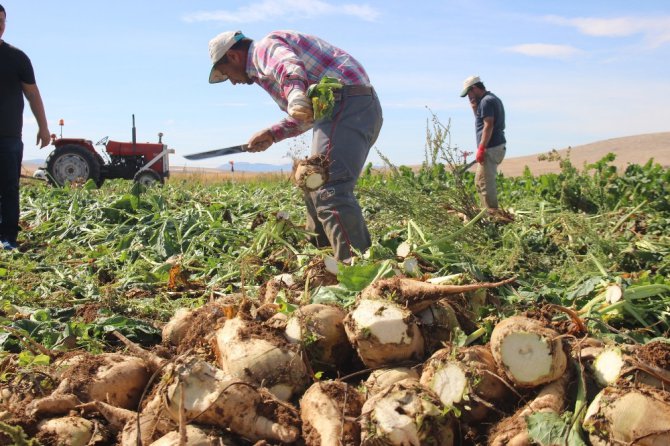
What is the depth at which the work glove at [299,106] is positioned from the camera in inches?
154

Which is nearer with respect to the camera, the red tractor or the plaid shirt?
the plaid shirt

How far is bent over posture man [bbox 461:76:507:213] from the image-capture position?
8406 millimetres

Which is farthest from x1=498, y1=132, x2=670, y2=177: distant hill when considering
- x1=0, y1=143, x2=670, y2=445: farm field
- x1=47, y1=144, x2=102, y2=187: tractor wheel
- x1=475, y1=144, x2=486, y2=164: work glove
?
x1=0, y1=143, x2=670, y2=445: farm field

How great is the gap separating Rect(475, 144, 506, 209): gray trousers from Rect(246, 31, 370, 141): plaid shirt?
Answer: 3979mm

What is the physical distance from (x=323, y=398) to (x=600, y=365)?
3.21ft

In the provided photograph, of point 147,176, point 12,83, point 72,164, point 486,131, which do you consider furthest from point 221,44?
point 147,176

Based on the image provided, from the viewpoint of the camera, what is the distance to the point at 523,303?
293 cm

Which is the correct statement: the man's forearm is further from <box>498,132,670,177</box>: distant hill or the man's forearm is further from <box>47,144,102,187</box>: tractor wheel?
<box>498,132,670,177</box>: distant hill

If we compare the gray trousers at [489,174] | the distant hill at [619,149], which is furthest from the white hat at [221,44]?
the distant hill at [619,149]

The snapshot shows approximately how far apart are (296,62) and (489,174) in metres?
4.89

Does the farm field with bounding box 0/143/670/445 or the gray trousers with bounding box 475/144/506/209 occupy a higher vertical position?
the gray trousers with bounding box 475/144/506/209

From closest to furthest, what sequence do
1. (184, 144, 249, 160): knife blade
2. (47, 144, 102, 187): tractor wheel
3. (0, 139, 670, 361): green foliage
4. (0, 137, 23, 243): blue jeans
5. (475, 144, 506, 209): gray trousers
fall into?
1. (0, 139, 670, 361): green foliage
2. (184, 144, 249, 160): knife blade
3. (0, 137, 23, 243): blue jeans
4. (475, 144, 506, 209): gray trousers
5. (47, 144, 102, 187): tractor wheel

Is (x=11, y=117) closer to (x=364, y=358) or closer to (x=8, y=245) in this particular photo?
(x=8, y=245)

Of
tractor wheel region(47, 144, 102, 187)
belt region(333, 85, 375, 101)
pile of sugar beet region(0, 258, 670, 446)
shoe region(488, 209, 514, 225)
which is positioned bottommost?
pile of sugar beet region(0, 258, 670, 446)
